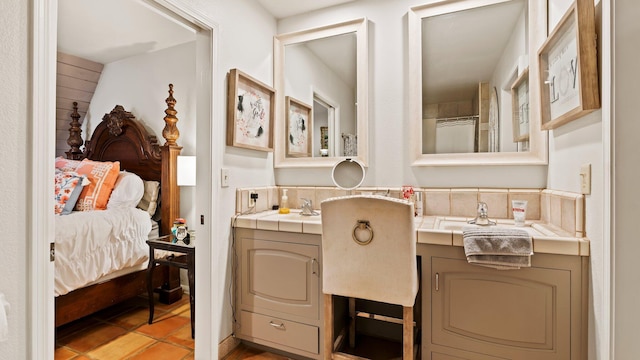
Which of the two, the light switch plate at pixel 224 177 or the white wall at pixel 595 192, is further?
the light switch plate at pixel 224 177

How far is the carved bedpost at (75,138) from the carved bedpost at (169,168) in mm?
1430

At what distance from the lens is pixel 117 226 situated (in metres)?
2.38

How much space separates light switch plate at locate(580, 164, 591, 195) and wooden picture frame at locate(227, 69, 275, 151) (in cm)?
171

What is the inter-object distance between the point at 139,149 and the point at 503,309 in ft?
10.4

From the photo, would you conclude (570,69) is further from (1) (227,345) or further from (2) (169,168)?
(2) (169,168)

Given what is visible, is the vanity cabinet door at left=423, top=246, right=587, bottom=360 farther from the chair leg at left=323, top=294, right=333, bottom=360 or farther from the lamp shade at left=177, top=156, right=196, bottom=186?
the lamp shade at left=177, top=156, right=196, bottom=186

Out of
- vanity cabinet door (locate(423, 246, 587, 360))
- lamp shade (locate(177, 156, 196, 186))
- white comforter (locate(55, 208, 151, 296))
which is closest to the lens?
vanity cabinet door (locate(423, 246, 587, 360))

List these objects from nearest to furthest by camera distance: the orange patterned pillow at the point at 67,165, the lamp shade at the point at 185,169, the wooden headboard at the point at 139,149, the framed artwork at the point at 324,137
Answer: the framed artwork at the point at 324,137
the lamp shade at the point at 185,169
the wooden headboard at the point at 139,149
the orange patterned pillow at the point at 67,165

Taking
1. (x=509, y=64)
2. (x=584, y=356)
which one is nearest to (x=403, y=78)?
(x=509, y=64)

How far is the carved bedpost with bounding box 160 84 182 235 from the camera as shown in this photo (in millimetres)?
2766

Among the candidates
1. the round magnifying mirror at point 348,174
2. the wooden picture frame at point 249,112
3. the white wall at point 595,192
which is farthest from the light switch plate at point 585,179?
the wooden picture frame at point 249,112

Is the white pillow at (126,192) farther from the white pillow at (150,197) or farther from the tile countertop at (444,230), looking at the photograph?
the tile countertop at (444,230)

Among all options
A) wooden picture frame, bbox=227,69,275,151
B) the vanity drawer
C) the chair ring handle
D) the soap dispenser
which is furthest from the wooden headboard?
the chair ring handle

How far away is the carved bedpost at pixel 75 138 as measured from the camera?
3.44 meters
